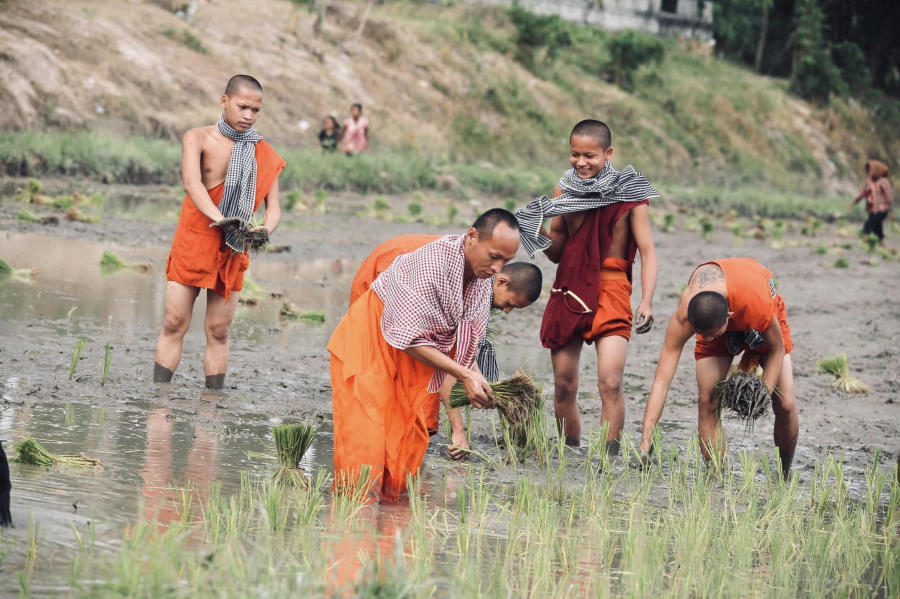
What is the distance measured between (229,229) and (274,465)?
63.4 inches

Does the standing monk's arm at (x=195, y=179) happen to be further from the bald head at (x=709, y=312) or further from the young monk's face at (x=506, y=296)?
the bald head at (x=709, y=312)

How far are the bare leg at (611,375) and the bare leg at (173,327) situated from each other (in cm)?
229

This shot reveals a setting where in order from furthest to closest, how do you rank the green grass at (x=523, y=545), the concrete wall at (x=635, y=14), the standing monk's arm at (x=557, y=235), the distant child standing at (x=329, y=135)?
the concrete wall at (x=635, y=14) < the distant child standing at (x=329, y=135) < the standing monk's arm at (x=557, y=235) < the green grass at (x=523, y=545)

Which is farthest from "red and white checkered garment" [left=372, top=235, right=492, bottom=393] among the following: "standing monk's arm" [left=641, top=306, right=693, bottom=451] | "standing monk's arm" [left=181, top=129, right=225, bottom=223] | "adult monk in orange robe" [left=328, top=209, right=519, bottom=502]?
"standing monk's arm" [left=181, top=129, right=225, bottom=223]

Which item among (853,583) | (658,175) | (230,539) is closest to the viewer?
(230,539)

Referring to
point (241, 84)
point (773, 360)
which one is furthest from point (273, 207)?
point (773, 360)

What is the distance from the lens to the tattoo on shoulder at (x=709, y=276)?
5.58m

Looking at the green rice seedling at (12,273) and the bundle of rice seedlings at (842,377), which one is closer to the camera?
the bundle of rice seedlings at (842,377)

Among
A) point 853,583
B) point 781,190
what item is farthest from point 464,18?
point 853,583

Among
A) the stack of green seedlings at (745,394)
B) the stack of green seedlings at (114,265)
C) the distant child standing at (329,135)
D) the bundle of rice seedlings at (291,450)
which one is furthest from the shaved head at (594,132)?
the distant child standing at (329,135)

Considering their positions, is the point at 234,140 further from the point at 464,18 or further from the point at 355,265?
the point at 464,18

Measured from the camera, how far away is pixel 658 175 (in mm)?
38000

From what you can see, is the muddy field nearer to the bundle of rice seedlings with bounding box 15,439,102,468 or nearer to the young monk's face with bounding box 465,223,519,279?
the bundle of rice seedlings with bounding box 15,439,102,468

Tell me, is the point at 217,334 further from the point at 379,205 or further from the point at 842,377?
the point at 379,205
